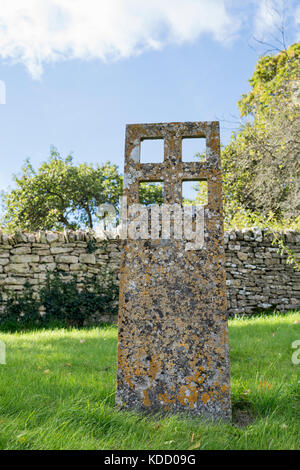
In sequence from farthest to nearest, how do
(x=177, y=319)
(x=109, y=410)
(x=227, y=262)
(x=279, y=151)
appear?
(x=227, y=262) → (x=279, y=151) → (x=177, y=319) → (x=109, y=410)

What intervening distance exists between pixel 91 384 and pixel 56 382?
351 millimetres

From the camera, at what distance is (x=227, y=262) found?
885 centimetres

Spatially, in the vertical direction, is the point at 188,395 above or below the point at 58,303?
above

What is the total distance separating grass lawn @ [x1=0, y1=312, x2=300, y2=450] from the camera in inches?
93.7

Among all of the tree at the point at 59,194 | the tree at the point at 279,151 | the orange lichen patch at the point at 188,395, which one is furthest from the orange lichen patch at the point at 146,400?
the tree at the point at 59,194

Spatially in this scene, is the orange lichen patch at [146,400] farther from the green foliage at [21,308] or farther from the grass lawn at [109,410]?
the green foliage at [21,308]

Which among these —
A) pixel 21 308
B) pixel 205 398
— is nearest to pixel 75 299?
pixel 21 308

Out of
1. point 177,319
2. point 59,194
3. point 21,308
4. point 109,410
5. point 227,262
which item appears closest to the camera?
point 109,410

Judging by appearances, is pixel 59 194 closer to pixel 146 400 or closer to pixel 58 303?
pixel 58 303

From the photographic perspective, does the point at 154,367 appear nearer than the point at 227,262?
Yes

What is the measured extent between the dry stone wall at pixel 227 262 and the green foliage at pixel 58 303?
8.1 inches

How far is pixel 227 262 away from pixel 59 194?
12427 mm
